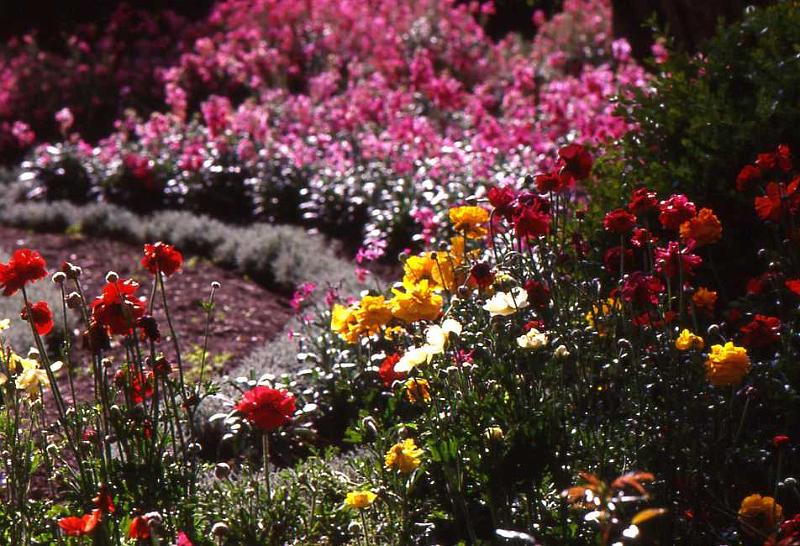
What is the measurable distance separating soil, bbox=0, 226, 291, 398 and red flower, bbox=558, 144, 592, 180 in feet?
8.74

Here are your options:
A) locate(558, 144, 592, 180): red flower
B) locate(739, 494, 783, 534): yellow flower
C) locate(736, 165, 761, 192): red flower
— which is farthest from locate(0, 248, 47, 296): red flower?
locate(736, 165, 761, 192): red flower

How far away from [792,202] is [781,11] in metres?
1.51

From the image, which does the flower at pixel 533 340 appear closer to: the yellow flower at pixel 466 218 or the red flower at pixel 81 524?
the yellow flower at pixel 466 218

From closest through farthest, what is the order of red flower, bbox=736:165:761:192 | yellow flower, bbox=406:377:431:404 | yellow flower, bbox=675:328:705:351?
yellow flower, bbox=675:328:705:351, yellow flower, bbox=406:377:431:404, red flower, bbox=736:165:761:192

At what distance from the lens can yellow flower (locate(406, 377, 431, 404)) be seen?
2.92 metres

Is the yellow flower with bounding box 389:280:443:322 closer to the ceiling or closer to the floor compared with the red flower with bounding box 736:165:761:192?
closer to the floor

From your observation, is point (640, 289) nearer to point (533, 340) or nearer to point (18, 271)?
point (533, 340)

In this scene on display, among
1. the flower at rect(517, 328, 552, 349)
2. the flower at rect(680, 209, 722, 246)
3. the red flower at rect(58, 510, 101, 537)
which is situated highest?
the flower at rect(680, 209, 722, 246)

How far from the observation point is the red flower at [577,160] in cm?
299

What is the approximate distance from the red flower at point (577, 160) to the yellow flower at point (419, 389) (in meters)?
0.75

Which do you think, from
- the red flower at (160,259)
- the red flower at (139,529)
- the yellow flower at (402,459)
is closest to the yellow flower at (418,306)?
the yellow flower at (402,459)

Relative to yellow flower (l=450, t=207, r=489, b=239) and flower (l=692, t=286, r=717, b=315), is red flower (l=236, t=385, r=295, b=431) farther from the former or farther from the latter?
flower (l=692, t=286, r=717, b=315)

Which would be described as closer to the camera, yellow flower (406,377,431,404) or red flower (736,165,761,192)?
yellow flower (406,377,431,404)

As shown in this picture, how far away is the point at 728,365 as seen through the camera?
259 cm
